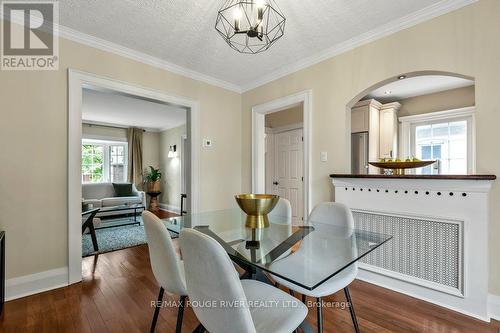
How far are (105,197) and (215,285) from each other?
19.9 feet

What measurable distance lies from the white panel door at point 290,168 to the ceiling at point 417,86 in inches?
58.3

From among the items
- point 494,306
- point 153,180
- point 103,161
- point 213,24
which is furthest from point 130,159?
point 494,306

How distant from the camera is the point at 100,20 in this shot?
7.00 feet

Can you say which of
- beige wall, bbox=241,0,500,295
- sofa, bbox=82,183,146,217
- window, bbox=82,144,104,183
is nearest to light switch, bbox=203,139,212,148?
beige wall, bbox=241,0,500,295

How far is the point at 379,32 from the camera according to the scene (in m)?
2.28

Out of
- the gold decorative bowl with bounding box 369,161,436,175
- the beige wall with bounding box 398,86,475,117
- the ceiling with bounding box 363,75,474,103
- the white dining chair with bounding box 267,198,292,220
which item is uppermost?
the ceiling with bounding box 363,75,474,103

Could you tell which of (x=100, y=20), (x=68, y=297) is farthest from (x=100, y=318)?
(x=100, y=20)

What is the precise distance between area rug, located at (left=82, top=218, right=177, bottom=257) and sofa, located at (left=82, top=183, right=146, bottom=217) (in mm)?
1114

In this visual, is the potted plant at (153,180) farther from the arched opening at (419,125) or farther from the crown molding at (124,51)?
the arched opening at (419,125)

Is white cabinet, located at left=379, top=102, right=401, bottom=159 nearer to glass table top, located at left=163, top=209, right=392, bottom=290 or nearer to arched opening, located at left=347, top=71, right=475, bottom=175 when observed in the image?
arched opening, located at left=347, top=71, right=475, bottom=175

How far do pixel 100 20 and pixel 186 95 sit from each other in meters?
1.23

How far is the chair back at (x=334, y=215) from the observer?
1.76 m

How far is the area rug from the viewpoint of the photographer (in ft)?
10.9

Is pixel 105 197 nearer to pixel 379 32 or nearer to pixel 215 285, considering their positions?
pixel 215 285
